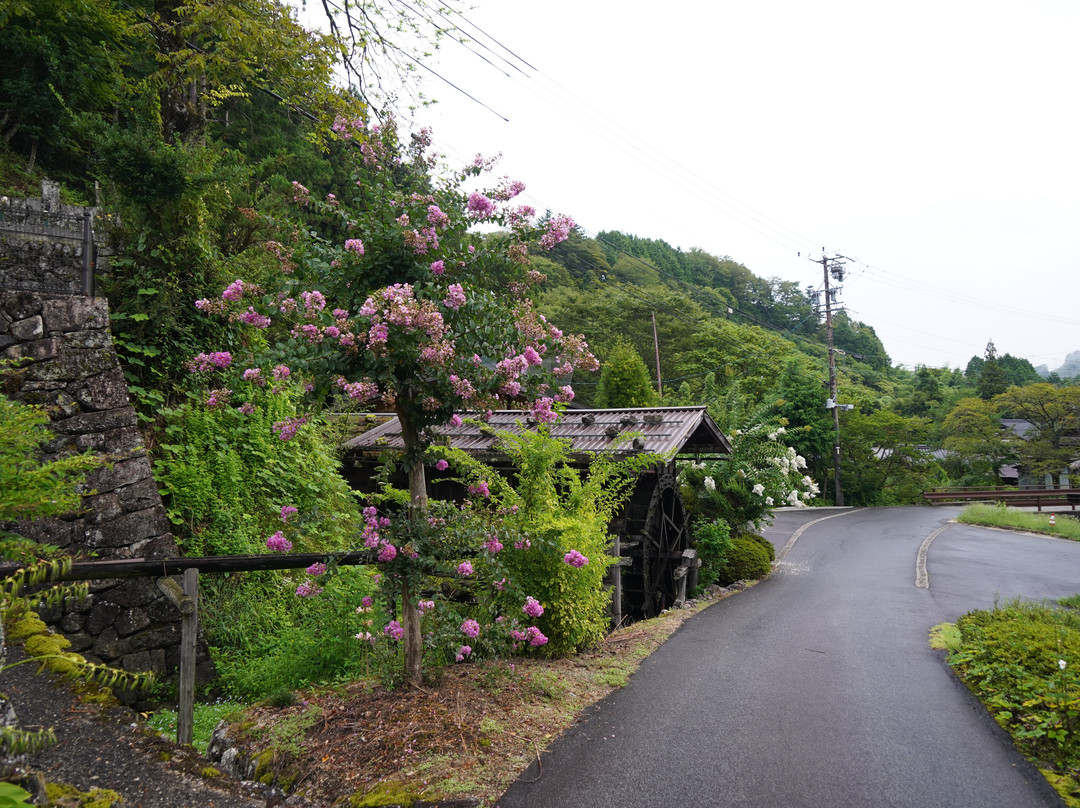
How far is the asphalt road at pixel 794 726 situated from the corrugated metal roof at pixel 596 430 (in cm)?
275

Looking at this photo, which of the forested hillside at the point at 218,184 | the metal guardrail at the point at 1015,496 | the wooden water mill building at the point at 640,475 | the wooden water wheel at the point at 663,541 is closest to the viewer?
the forested hillside at the point at 218,184

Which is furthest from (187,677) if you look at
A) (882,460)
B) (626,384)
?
(882,460)

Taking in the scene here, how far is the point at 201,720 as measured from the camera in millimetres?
4922

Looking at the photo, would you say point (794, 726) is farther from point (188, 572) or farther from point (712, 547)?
point (712, 547)

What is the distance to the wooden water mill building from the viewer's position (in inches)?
376

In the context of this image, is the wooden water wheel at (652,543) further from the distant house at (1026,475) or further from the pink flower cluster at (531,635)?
the distant house at (1026,475)

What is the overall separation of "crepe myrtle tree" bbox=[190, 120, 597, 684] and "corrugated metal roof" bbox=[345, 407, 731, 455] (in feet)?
15.5

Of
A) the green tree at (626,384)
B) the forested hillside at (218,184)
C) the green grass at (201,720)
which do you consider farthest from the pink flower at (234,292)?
the green tree at (626,384)

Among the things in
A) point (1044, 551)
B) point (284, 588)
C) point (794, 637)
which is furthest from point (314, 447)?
point (1044, 551)

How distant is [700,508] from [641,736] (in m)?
8.83

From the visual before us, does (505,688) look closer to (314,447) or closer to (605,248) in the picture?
(314,447)

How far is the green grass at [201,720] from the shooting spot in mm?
4551

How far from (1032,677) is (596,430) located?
637cm

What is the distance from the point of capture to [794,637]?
786 cm
